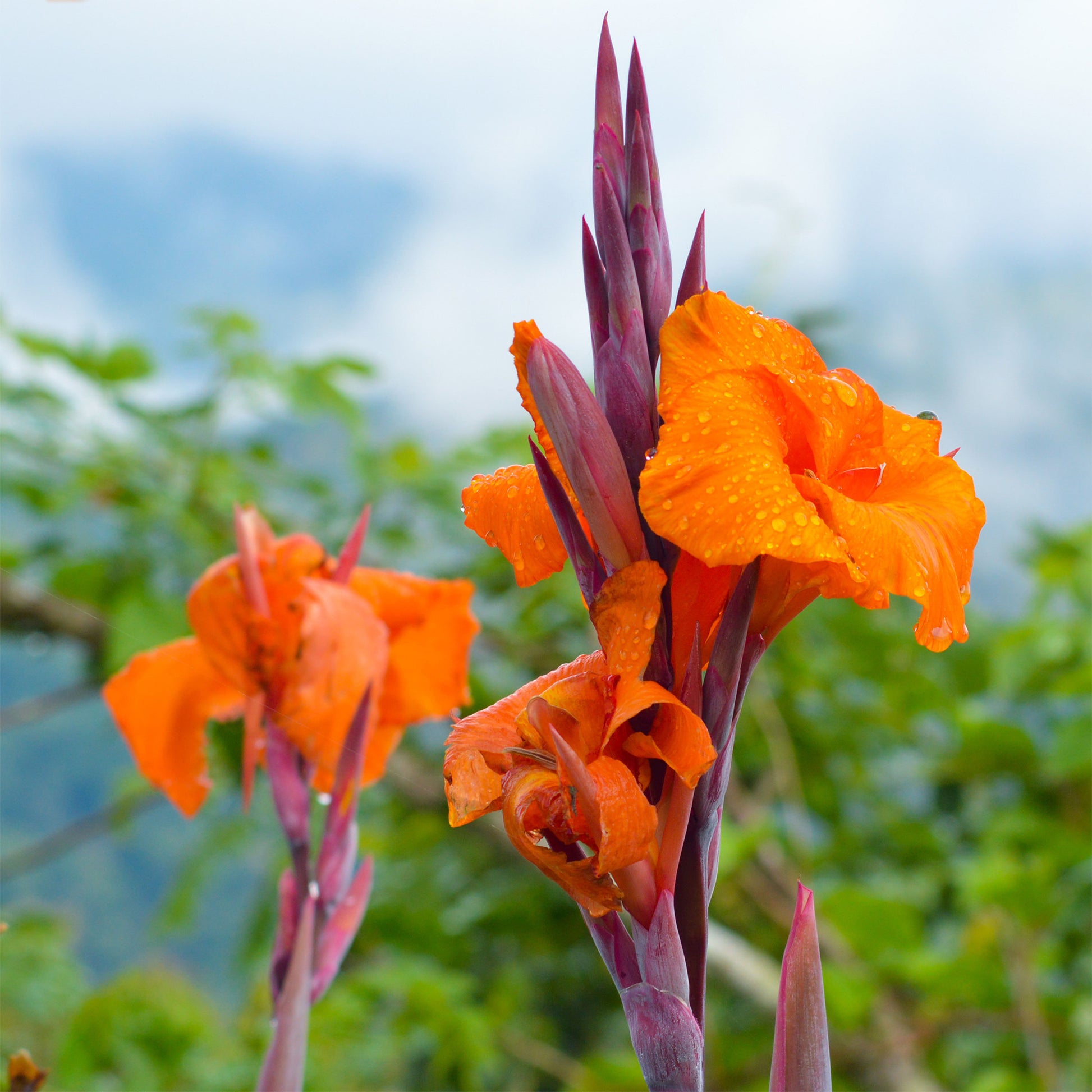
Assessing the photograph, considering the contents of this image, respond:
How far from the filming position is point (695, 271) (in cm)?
19

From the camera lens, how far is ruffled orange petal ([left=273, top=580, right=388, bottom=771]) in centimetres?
30

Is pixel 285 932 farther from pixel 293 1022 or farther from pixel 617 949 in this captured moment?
pixel 617 949

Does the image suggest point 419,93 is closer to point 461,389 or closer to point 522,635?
point 461,389

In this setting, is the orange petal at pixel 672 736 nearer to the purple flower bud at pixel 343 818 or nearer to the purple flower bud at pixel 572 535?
the purple flower bud at pixel 572 535

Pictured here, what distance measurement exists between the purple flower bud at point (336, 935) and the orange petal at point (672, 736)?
16cm

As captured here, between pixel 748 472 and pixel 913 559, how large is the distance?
34 millimetres

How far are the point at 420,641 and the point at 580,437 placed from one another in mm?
191

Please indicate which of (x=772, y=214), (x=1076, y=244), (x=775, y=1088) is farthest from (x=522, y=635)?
(x=775, y=1088)

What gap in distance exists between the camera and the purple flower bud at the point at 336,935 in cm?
29

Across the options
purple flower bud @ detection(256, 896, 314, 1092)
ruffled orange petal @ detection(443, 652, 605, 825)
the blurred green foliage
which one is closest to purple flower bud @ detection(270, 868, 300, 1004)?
purple flower bud @ detection(256, 896, 314, 1092)

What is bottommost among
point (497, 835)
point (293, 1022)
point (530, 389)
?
→ point (293, 1022)

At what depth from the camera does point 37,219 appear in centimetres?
50

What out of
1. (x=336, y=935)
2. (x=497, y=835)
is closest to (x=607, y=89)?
(x=336, y=935)

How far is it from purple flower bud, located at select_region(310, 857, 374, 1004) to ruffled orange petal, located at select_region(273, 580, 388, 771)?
0.04 metres
